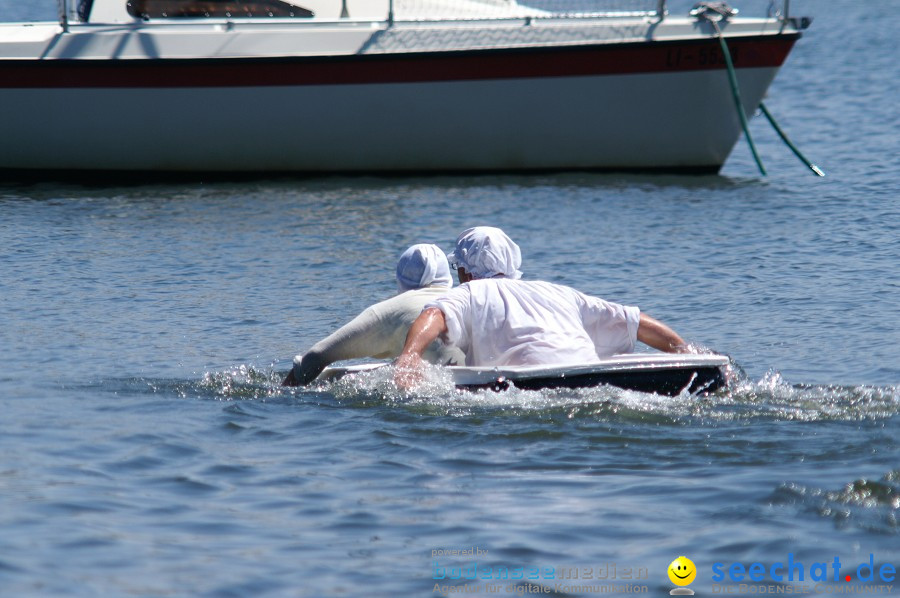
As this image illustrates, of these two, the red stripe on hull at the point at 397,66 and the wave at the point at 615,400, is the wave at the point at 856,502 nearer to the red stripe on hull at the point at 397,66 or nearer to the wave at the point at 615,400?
the wave at the point at 615,400

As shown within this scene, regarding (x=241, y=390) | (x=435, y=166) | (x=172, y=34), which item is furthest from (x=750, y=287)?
(x=172, y=34)

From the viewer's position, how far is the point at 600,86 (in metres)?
13.9

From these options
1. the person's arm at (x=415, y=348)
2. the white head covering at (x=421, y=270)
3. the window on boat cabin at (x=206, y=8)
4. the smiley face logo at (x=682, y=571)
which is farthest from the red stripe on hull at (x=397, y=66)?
the smiley face logo at (x=682, y=571)

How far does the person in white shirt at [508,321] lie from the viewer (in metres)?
6.70

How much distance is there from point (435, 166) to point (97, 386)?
7.50 metres

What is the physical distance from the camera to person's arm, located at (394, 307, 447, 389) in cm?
654

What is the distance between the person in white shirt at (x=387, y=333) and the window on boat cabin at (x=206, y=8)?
737 cm

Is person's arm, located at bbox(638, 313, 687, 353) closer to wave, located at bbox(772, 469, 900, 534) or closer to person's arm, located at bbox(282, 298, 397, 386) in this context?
person's arm, located at bbox(282, 298, 397, 386)

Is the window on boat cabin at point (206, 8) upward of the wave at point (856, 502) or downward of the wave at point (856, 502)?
upward

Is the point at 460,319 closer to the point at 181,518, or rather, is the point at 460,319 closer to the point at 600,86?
the point at 181,518

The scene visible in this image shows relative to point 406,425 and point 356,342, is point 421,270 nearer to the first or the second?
point 356,342

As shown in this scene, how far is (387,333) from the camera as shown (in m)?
6.96

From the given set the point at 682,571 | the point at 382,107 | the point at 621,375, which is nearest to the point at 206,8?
the point at 382,107

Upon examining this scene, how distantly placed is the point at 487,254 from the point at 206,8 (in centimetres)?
785
